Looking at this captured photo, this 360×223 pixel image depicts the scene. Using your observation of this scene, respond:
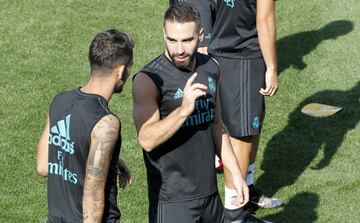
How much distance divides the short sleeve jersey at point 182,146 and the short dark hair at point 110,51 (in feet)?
1.78

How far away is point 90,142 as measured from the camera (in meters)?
5.13

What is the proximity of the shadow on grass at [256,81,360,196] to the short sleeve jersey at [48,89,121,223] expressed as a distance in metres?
3.42

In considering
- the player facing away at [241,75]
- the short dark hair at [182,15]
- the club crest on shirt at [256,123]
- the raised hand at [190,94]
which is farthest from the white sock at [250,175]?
the raised hand at [190,94]

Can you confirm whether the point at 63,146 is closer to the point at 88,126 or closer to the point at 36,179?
the point at 88,126

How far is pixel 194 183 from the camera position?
19.7 ft

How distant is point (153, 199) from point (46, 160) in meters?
0.94

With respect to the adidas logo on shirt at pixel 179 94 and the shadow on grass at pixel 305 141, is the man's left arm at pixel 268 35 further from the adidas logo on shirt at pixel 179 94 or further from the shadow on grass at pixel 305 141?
the adidas logo on shirt at pixel 179 94

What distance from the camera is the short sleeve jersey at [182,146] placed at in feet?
19.3

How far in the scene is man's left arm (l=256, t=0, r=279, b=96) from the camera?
7.43 metres

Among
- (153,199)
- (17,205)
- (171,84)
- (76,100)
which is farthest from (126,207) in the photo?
(76,100)

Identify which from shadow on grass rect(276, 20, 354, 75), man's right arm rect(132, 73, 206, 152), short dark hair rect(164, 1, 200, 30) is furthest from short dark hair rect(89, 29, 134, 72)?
shadow on grass rect(276, 20, 354, 75)

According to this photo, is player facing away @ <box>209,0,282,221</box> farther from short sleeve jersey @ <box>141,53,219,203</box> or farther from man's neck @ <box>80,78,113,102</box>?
man's neck @ <box>80,78,113,102</box>

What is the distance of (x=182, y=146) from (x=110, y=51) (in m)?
1.01

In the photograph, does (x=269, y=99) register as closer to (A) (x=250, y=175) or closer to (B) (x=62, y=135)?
(A) (x=250, y=175)
